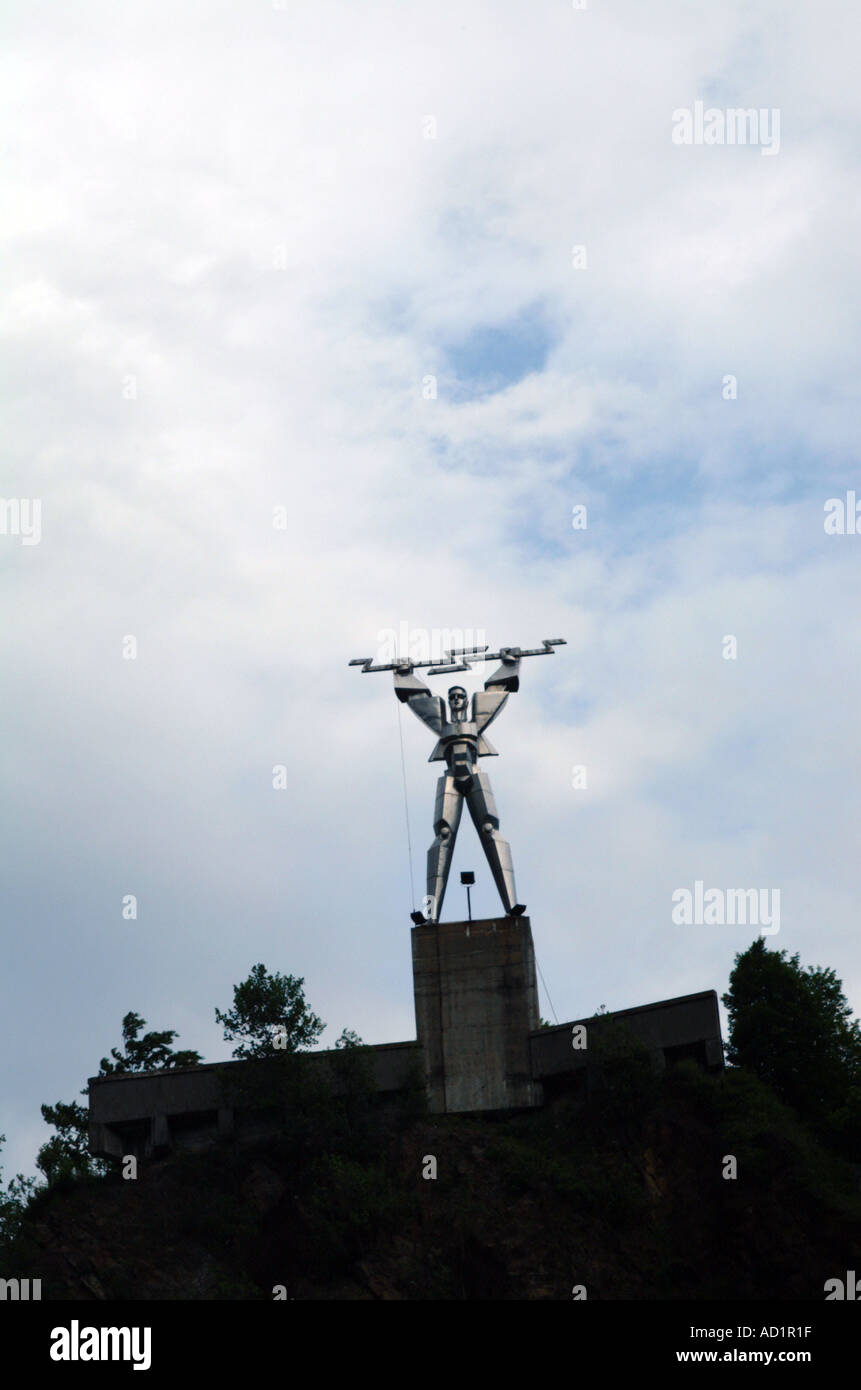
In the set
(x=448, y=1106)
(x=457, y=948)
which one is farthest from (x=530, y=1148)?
(x=457, y=948)

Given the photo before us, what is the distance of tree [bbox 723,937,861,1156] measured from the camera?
4597 centimetres

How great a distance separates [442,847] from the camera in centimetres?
4803

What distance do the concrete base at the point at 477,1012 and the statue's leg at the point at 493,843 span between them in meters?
0.71

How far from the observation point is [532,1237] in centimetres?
4131

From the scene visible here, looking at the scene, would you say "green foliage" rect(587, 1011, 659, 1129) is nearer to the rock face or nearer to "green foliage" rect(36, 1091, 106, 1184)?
the rock face

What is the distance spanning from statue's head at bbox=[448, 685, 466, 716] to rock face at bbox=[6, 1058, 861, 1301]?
36.3 ft

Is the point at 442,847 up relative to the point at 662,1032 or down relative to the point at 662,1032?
up

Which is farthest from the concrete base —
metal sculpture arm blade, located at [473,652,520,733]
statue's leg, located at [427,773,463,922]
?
metal sculpture arm blade, located at [473,652,520,733]

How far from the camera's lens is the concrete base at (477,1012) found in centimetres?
4634

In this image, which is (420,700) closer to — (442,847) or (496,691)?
(496,691)

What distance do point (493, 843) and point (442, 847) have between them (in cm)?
141

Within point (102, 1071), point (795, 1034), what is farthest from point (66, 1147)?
point (795, 1034)
